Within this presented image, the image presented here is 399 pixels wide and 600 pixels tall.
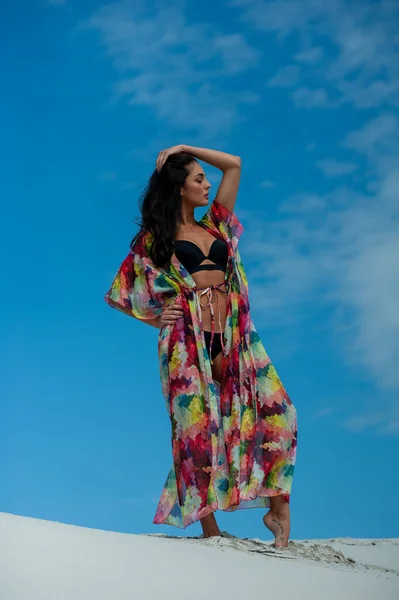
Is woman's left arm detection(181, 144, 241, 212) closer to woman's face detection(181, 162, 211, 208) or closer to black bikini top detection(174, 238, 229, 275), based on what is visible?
woman's face detection(181, 162, 211, 208)

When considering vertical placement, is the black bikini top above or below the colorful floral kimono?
above

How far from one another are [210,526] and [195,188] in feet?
6.04

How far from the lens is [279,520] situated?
4867 millimetres

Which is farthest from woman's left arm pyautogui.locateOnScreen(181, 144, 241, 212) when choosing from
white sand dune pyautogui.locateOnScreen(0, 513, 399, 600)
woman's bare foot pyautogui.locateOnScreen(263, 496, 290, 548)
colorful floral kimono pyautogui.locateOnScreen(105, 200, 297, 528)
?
white sand dune pyautogui.locateOnScreen(0, 513, 399, 600)

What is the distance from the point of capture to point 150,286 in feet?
17.1

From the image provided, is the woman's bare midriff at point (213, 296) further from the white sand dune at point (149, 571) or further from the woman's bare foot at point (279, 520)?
the white sand dune at point (149, 571)

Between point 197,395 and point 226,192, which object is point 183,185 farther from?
point 197,395

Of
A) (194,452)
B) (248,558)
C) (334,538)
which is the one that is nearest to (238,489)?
(194,452)

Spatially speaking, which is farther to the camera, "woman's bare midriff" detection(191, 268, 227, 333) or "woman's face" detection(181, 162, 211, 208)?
"woman's face" detection(181, 162, 211, 208)

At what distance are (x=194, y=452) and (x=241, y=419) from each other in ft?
1.02

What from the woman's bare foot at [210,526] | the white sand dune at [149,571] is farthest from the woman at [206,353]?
the white sand dune at [149,571]

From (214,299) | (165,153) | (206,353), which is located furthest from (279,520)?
(165,153)

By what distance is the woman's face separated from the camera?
17.0 ft

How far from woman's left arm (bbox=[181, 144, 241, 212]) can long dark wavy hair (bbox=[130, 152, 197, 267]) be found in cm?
6
